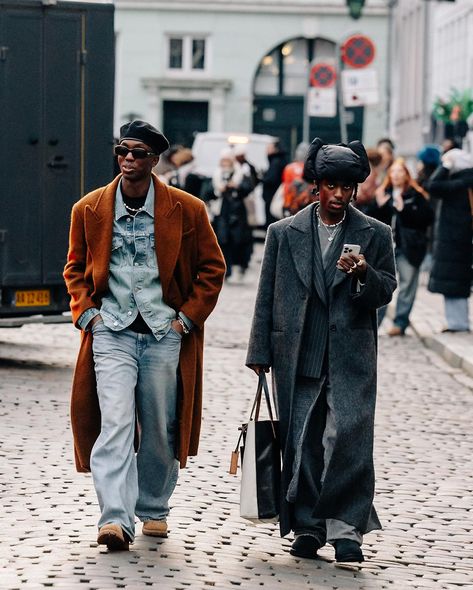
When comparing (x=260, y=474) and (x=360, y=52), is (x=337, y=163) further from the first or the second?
(x=360, y=52)

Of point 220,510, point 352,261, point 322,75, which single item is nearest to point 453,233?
point 220,510

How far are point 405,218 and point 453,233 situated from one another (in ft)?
1.79

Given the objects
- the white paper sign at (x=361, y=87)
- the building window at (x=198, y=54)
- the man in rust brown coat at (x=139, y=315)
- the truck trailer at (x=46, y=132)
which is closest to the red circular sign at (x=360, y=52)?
the white paper sign at (x=361, y=87)

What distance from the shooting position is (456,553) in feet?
27.0

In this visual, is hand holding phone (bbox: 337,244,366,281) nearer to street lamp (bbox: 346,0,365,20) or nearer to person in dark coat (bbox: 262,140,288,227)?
street lamp (bbox: 346,0,365,20)

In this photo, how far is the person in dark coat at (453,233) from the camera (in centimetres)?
1847

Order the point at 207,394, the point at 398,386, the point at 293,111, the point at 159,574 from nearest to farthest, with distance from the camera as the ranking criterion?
the point at 159,574 → the point at 207,394 → the point at 398,386 → the point at 293,111

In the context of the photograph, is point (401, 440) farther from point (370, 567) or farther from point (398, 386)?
point (370, 567)

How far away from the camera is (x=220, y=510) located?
8750 mm

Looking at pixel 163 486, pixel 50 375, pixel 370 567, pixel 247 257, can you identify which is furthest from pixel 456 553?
pixel 247 257

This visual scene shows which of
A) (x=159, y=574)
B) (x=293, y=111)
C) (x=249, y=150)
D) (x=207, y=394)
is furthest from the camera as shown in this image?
(x=293, y=111)

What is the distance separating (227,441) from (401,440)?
1.16 metres

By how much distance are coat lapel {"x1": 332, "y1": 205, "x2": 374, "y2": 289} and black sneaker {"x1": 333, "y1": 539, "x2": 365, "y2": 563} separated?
101 centimetres

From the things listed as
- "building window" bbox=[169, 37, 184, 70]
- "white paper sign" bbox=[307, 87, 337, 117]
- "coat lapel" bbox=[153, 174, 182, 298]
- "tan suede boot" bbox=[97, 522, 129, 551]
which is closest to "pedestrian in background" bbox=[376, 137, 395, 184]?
"white paper sign" bbox=[307, 87, 337, 117]
